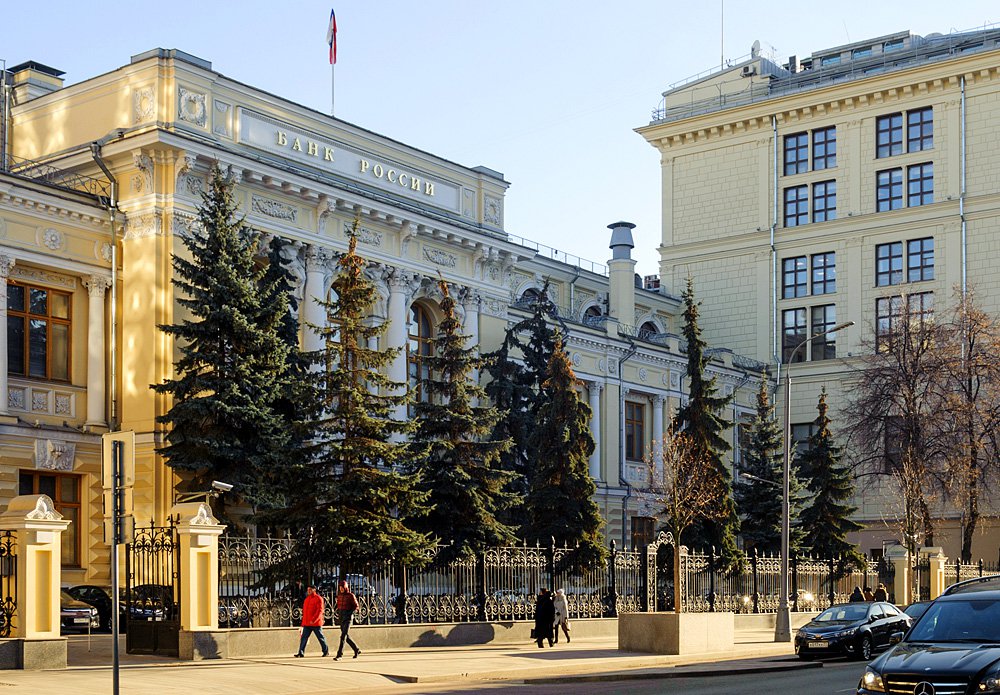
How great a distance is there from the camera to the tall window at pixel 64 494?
3744 cm

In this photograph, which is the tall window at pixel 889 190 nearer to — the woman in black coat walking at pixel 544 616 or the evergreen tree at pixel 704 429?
the evergreen tree at pixel 704 429

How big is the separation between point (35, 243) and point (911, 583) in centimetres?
2947

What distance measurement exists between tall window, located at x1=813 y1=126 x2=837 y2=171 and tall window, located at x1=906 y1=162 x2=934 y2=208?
3.91 m

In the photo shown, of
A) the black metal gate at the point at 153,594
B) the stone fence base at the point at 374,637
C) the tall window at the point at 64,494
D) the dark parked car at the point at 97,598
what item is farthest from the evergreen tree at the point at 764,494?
the black metal gate at the point at 153,594

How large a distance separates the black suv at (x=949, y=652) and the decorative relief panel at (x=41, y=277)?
92.3 feet

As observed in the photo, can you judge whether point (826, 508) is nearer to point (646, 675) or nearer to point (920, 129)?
point (920, 129)

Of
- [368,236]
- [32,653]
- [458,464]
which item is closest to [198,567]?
[32,653]

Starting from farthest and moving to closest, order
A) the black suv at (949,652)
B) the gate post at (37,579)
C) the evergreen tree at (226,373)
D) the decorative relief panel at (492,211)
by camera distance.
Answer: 1. the decorative relief panel at (492,211)
2. the evergreen tree at (226,373)
3. the gate post at (37,579)
4. the black suv at (949,652)

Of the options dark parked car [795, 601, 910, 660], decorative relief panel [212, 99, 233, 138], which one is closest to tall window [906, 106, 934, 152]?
decorative relief panel [212, 99, 233, 138]

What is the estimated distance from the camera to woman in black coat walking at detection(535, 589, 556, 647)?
32156 millimetres

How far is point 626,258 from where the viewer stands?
64.0m

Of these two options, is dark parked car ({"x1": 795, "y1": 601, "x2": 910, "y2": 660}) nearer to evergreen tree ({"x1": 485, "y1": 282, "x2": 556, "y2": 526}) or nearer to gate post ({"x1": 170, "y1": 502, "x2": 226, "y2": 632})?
gate post ({"x1": 170, "y1": 502, "x2": 226, "y2": 632})

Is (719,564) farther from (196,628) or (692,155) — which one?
(692,155)

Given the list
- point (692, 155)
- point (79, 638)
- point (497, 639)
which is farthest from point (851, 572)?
point (692, 155)
